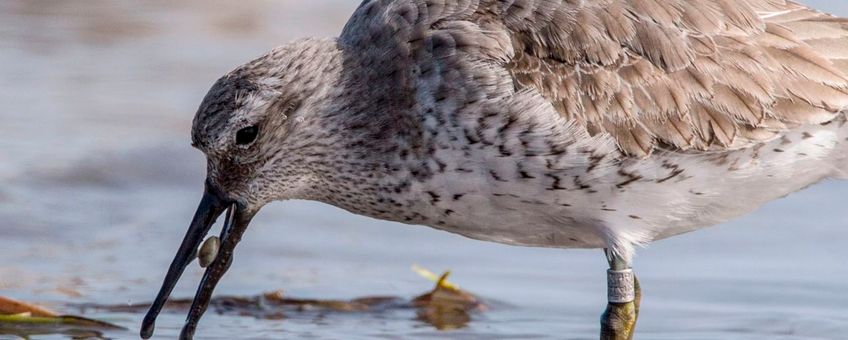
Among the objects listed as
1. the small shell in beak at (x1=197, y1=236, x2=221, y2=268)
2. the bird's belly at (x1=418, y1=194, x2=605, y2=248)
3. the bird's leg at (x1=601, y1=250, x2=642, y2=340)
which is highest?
the small shell in beak at (x1=197, y1=236, x2=221, y2=268)

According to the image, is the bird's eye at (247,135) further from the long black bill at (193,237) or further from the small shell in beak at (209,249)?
the small shell in beak at (209,249)

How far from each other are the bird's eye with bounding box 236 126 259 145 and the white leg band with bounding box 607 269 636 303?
1.79 metres

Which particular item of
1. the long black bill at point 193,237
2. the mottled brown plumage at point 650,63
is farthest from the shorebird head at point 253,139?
the mottled brown plumage at point 650,63

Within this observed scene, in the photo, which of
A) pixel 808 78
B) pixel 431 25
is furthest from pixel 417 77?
pixel 808 78

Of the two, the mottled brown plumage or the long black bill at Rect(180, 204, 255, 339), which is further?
the long black bill at Rect(180, 204, 255, 339)

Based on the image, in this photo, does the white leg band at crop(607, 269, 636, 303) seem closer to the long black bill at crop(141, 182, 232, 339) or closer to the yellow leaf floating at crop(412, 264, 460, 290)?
the yellow leaf floating at crop(412, 264, 460, 290)

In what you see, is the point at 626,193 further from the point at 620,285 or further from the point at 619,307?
the point at 619,307

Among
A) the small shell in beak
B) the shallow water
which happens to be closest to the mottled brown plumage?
the small shell in beak

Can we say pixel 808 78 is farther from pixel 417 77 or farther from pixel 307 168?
pixel 307 168

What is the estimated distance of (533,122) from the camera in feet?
24.3

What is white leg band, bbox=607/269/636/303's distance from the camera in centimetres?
808

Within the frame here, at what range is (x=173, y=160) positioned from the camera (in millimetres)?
11414

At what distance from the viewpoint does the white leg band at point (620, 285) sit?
8078 millimetres

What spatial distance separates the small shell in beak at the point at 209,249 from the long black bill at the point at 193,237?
4cm
